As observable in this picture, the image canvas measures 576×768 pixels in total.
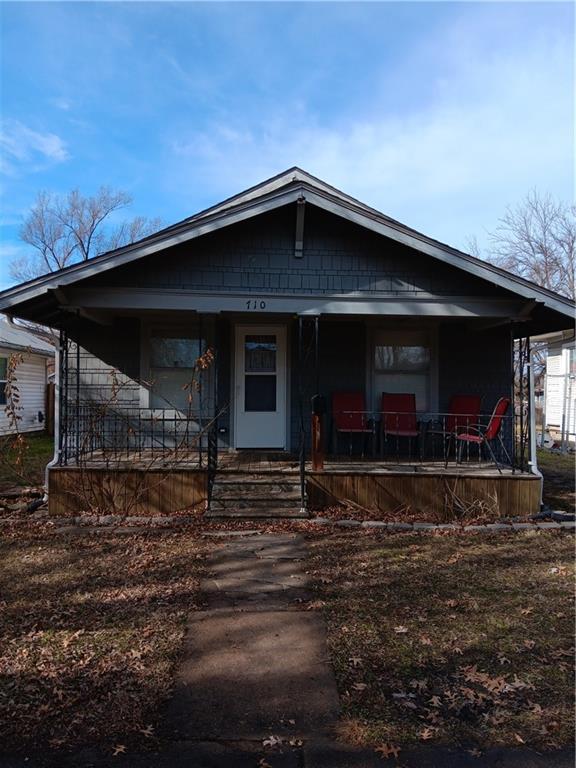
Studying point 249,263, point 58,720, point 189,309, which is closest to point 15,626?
point 58,720

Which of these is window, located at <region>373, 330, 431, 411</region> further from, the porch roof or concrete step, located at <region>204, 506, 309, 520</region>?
concrete step, located at <region>204, 506, 309, 520</region>

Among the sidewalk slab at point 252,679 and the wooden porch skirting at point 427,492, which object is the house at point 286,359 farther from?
the sidewalk slab at point 252,679

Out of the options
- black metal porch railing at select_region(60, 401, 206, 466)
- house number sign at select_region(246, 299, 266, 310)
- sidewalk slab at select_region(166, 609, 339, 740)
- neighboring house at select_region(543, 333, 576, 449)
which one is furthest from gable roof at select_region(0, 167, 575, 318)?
neighboring house at select_region(543, 333, 576, 449)

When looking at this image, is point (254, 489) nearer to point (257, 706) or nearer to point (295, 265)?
point (295, 265)

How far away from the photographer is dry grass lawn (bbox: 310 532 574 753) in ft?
9.32

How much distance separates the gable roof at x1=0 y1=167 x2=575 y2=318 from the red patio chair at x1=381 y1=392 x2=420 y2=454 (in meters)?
2.66

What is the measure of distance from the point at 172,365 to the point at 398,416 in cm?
394

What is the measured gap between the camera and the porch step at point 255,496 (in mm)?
6914

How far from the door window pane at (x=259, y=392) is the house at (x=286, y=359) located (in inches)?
1.0

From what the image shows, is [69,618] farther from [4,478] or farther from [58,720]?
[4,478]

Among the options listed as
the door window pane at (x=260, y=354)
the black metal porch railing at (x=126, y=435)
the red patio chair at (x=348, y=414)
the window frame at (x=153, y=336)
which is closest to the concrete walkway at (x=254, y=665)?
the black metal porch railing at (x=126, y=435)

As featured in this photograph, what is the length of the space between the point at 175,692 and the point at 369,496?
4.57 meters

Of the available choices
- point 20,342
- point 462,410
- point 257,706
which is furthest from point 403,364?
point 20,342

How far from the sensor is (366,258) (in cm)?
782
